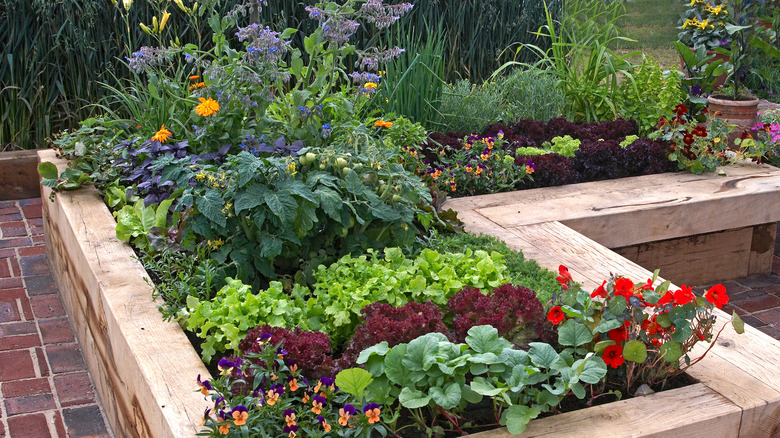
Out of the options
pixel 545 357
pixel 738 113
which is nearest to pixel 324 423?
pixel 545 357

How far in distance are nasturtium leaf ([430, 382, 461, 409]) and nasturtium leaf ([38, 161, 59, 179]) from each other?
9.18 feet

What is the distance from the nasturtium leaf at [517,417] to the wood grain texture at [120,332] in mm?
820

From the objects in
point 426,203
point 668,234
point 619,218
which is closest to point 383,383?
point 426,203

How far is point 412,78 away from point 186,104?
1436 millimetres

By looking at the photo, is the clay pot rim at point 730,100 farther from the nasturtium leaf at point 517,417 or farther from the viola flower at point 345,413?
the viola flower at point 345,413

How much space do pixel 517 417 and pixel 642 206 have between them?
2260mm

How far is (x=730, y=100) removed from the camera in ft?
17.0

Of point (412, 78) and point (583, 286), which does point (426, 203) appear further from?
point (412, 78)

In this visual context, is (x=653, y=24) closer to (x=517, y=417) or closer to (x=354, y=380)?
(x=517, y=417)

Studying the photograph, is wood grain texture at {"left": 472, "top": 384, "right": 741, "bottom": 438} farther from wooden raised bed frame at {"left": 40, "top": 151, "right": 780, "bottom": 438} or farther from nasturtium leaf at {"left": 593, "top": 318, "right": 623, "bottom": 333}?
nasturtium leaf at {"left": 593, "top": 318, "right": 623, "bottom": 333}

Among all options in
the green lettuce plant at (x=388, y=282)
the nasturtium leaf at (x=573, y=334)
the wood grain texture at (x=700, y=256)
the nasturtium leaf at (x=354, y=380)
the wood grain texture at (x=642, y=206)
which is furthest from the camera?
the wood grain texture at (x=700, y=256)

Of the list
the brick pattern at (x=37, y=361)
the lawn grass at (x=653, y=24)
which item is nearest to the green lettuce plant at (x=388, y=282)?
the brick pattern at (x=37, y=361)

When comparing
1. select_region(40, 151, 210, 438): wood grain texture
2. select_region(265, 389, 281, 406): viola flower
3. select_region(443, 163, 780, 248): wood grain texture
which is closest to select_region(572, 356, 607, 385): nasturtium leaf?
select_region(265, 389, 281, 406): viola flower

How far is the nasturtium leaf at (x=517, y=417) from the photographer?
6.34 feet
